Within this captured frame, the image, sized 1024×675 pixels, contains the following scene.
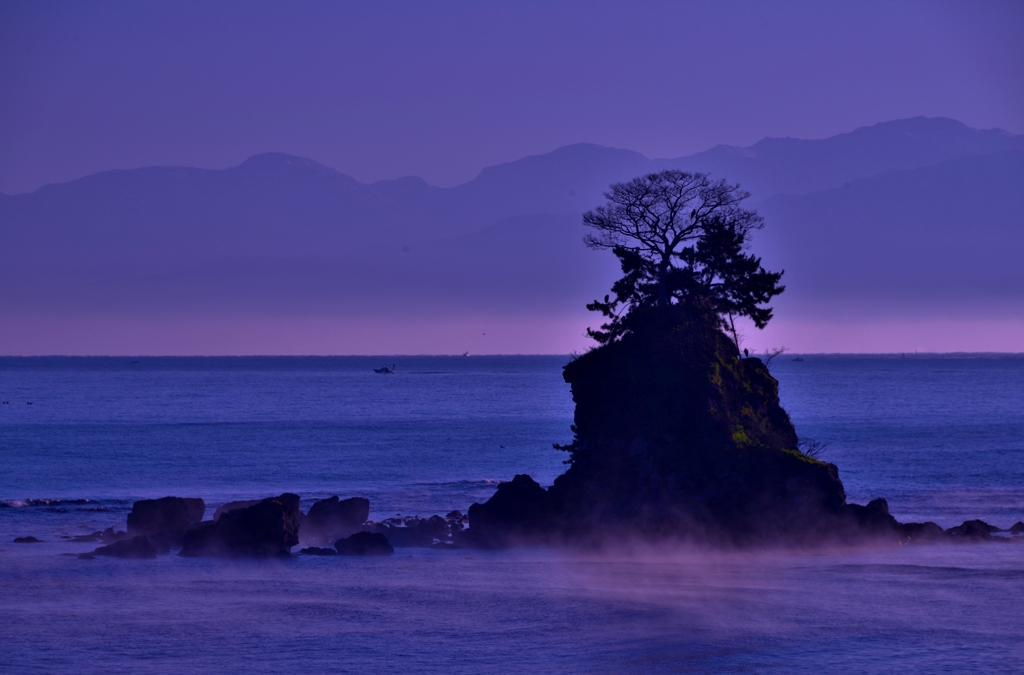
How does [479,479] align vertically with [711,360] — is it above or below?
below

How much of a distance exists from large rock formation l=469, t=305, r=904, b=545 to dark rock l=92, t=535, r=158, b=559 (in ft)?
40.8

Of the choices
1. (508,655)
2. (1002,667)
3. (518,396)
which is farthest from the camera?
(518,396)

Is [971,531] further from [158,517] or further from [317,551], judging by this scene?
[158,517]

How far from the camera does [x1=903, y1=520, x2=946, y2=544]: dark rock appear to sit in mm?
41125

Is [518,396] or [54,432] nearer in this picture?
[54,432]

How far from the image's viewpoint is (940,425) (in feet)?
330

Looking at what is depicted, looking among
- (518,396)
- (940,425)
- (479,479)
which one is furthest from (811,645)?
(518,396)

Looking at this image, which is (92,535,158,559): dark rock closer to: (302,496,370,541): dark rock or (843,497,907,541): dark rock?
(302,496,370,541): dark rock

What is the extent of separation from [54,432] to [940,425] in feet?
271

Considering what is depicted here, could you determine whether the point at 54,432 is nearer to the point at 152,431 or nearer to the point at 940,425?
the point at 152,431

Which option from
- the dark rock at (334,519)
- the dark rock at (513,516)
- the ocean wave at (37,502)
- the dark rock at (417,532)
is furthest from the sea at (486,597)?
the dark rock at (334,519)

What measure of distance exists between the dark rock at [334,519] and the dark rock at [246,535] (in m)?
5.04

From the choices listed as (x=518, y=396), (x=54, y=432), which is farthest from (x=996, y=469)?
(x=518, y=396)

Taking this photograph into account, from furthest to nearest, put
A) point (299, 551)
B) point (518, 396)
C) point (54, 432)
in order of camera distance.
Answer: point (518, 396), point (54, 432), point (299, 551)
